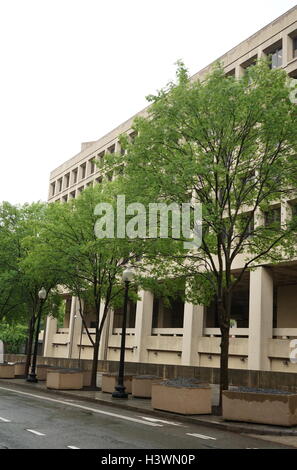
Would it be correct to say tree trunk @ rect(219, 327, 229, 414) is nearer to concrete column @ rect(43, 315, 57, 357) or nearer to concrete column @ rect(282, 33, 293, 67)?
concrete column @ rect(282, 33, 293, 67)

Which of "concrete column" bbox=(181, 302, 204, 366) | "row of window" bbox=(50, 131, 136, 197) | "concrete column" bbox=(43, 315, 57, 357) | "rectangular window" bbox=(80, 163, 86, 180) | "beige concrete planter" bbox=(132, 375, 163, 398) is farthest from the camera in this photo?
"concrete column" bbox=(43, 315, 57, 357)

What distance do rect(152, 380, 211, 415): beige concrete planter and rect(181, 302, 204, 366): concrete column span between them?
1952 cm

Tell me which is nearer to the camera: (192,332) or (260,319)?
(260,319)

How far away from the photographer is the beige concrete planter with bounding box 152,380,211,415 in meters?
14.4

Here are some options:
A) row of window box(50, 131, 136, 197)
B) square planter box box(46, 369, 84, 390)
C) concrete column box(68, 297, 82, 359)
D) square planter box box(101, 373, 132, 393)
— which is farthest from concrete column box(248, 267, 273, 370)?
concrete column box(68, 297, 82, 359)

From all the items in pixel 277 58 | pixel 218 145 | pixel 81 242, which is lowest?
pixel 81 242

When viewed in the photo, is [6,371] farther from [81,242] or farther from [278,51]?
[278,51]

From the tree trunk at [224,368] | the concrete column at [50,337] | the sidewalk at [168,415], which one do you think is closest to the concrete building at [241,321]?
the concrete column at [50,337]

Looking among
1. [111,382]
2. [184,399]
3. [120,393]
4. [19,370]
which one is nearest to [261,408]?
[184,399]

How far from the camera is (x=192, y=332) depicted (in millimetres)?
34750

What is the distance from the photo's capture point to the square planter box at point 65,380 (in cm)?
2242

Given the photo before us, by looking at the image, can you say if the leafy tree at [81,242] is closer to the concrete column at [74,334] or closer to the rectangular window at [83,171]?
the concrete column at [74,334]

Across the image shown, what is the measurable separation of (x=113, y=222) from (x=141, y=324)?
21.7m

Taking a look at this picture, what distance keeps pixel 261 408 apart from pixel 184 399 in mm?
2572
